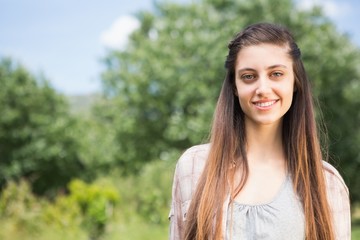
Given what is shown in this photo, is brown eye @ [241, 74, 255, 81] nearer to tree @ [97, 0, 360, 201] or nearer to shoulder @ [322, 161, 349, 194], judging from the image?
shoulder @ [322, 161, 349, 194]

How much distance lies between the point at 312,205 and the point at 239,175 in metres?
0.32

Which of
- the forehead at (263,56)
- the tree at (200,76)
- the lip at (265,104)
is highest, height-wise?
the tree at (200,76)

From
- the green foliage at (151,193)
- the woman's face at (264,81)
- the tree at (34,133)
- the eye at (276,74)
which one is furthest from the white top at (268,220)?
the tree at (34,133)

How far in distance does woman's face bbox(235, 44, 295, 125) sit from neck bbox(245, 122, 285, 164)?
0.09 m

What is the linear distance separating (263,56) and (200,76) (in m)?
15.4

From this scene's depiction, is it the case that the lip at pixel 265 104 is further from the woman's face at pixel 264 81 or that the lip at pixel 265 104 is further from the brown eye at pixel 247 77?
the brown eye at pixel 247 77

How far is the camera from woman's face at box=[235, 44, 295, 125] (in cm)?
198

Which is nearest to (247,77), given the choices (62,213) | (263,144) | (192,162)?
(263,144)

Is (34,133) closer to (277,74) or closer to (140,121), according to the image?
(140,121)

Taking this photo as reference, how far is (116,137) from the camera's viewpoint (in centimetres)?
2202

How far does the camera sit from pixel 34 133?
21.9 meters

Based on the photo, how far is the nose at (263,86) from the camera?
1.96 metres

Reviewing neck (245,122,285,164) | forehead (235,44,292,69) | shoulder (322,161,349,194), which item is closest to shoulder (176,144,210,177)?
neck (245,122,285,164)

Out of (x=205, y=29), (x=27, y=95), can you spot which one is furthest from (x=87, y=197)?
(x=27, y=95)
